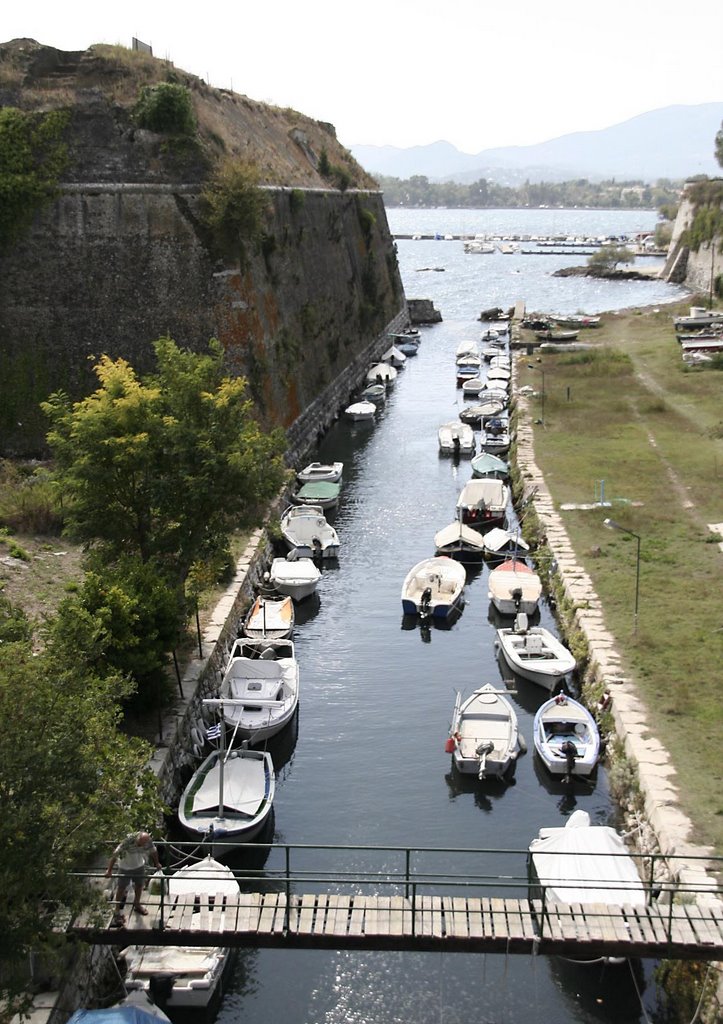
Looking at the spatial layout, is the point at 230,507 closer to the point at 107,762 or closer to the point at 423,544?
the point at 107,762

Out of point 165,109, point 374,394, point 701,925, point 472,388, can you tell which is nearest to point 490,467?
point 374,394

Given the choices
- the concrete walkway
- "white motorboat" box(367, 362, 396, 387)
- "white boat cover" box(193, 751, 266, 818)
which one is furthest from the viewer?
"white motorboat" box(367, 362, 396, 387)

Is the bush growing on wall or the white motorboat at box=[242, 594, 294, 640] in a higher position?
the bush growing on wall

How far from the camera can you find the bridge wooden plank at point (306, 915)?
1393 cm

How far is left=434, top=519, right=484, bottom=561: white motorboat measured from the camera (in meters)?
32.8

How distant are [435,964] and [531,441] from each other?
28.7m

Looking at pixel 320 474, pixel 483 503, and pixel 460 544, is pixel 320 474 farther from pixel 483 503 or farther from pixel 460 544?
pixel 460 544

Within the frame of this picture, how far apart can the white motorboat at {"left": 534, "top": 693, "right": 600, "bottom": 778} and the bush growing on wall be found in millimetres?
24481

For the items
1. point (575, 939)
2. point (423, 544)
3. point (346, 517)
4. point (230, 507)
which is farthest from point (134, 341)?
point (575, 939)

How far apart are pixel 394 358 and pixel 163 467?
45.5 metres

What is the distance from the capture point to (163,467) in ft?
74.4

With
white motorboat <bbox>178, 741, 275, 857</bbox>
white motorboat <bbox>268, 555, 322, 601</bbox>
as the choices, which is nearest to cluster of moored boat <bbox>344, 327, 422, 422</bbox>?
white motorboat <bbox>268, 555, 322, 601</bbox>

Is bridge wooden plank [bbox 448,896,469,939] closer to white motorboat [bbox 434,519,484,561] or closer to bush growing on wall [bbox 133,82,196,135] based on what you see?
white motorboat [bbox 434,519,484,561]

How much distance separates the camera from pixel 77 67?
3688 cm
